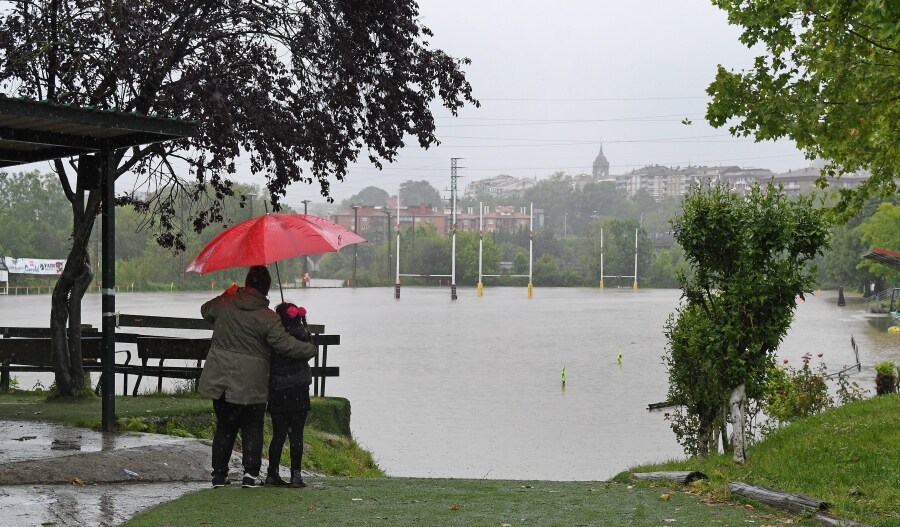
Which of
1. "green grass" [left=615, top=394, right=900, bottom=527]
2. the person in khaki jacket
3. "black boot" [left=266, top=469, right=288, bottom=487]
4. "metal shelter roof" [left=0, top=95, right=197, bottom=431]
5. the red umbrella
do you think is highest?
"metal shelter roof" [left=0, top=95, right=197, bottom=431]

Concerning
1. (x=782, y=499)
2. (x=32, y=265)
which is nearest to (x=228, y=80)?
(x=782, y=499)

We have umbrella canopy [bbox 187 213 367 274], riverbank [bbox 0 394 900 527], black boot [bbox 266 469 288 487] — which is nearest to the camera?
riverbank [bbox 0 394 900 527]

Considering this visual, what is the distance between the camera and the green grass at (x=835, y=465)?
8.77 metres

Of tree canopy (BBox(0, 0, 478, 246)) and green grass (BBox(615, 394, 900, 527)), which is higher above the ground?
tree canopy (BBox(0, 0, 478, 246))

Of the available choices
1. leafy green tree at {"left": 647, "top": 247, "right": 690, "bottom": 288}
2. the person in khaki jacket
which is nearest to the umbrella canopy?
the person in khaki jacket

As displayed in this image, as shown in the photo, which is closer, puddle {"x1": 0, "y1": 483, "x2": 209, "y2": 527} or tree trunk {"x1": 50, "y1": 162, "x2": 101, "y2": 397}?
puddle {"x1": 0, "y1": 483, "x2": 209, "y2": 527}

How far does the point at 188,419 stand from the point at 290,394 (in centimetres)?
401

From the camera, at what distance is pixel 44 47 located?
13.6 meters

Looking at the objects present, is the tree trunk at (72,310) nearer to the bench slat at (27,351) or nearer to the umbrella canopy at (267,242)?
the bench slat at (27,351)

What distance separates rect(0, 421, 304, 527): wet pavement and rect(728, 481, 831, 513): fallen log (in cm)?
441

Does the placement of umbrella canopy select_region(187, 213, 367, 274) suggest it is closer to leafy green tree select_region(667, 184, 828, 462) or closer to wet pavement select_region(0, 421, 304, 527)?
wet pavement select_region(0, 421, 304, 527)

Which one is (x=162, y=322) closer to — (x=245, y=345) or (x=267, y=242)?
(x=267, y=242)

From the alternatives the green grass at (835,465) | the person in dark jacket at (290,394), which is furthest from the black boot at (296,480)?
the green grass at (835,465)

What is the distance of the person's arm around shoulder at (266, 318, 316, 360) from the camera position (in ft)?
28.7
